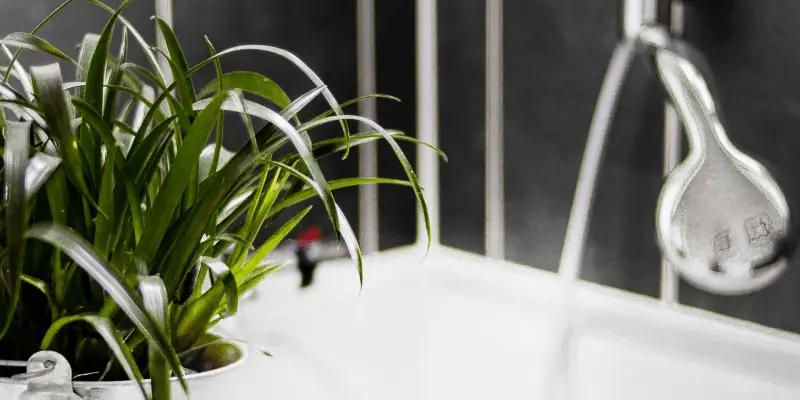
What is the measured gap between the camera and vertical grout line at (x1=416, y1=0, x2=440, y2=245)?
1618 mm

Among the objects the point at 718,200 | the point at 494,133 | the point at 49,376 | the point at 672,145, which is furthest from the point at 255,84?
the point at 494,133

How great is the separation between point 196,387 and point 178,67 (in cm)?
26

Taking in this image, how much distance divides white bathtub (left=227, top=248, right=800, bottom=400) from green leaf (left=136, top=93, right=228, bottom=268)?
0.48m

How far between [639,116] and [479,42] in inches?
14.3

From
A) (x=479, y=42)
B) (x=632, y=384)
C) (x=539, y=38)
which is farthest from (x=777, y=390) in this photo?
(x=479, y=42)

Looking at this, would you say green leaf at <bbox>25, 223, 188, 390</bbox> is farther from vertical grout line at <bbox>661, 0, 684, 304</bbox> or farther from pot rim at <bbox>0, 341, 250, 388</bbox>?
vertical grout line at <bbox>661, 0, 684, 304</bbox>

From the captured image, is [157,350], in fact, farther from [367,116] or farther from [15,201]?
[367,116]

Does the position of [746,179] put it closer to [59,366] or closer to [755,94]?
[755,94]

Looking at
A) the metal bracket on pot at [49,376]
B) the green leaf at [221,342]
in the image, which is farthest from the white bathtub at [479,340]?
the metal bracket on pot at [49,376]

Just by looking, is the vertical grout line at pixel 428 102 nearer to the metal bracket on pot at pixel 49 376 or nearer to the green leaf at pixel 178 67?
the green leaf at pixel 178 67

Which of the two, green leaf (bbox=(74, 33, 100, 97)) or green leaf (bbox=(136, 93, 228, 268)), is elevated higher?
green leaf (bbox=(74, 33, 100, 97))

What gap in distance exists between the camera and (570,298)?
1.28 metres

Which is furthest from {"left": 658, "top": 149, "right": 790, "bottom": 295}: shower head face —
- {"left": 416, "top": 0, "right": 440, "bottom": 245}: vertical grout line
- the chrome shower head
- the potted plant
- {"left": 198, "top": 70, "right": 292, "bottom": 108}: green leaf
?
{"left": 416, "top": 0, "right": 440, "bottom": 245}: vertical grout line

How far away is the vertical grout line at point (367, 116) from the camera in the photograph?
5.12ft
